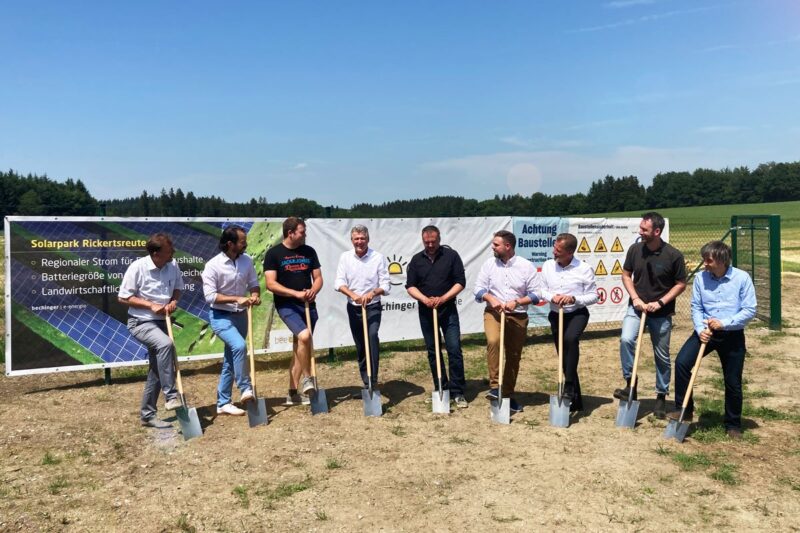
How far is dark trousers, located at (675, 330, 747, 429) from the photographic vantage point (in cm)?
506

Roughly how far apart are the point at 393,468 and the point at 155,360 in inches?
97.6

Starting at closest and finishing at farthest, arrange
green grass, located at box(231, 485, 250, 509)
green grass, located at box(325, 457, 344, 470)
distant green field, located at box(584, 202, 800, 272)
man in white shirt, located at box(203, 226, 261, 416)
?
green grass, located at box(231, 485, 250, 509) → green grass, located at box(325, 457, 344, 470) → man in white shirt, located at box(203, 226, 261, 416) → distant green field, located at box(584, 202, 800, 272)

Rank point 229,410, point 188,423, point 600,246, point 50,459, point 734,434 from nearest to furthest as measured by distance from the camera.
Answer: point 50,459 < point 734,434 < point 188,423 < point 229,410 < point 600,246

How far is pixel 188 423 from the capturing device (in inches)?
207

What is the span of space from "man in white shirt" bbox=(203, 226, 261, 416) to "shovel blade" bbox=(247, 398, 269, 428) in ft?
0.20

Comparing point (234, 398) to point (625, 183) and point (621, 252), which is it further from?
point (625, 183)

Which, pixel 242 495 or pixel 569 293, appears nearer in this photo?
pixel 242 495

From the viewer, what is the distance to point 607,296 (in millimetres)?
10031

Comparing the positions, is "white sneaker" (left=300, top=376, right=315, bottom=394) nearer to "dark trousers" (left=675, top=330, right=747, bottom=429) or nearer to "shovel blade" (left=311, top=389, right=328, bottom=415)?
"shovel blade" (left=311, top=389, right=328, bottom=415)

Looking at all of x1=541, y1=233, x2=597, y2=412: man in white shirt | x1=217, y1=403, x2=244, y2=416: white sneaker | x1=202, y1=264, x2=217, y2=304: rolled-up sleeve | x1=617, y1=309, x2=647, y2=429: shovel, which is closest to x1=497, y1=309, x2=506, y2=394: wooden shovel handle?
x1=541, y1=233, x2=597, y2=412: man in white shirt

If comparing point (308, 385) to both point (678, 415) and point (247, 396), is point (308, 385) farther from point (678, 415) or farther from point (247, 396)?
point (678, 415)

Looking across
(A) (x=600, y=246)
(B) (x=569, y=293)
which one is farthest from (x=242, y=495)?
(A) (x=600, y=246)

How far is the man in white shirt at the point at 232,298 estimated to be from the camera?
557 centimetres

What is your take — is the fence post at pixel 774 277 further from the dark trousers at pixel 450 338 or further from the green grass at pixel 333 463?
the green grass at pixel 333 463
